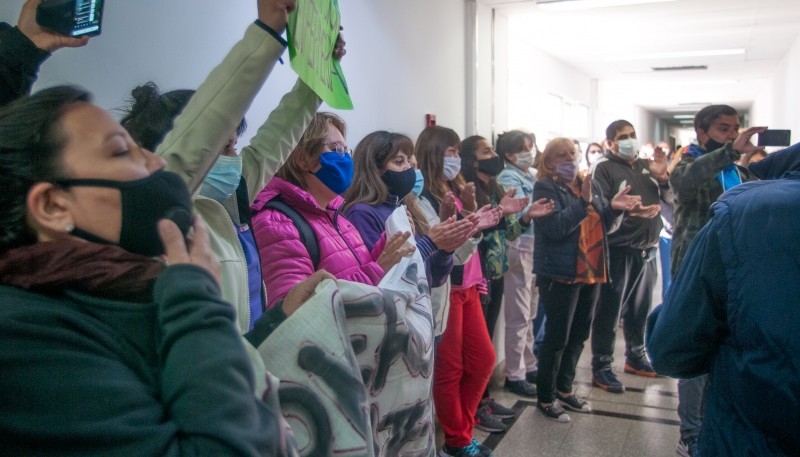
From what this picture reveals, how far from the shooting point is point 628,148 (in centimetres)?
424

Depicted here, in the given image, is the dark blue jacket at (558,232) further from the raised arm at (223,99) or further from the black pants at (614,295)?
the raised arm at (223,99)

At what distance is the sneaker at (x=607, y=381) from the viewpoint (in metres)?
4.15

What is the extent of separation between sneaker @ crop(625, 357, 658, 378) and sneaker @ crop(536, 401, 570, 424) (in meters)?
1.09

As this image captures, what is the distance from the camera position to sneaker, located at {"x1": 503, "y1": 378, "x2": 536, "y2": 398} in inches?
159

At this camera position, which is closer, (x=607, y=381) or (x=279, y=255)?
(x=279, y=255)

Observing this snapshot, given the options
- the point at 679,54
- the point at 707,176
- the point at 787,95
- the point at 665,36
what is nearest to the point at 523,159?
the point at 707,176

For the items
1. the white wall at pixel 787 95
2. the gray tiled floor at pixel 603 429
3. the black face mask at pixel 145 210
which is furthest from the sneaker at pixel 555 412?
the white wall at pixel 787 95

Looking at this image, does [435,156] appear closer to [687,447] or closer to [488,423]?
[488,423]

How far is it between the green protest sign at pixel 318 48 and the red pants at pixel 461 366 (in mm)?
1805

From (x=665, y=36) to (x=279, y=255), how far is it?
22.3 ft

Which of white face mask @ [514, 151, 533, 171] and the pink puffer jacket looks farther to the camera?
white face mask @ [514, 151, 533, 171]

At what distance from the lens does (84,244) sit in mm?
790

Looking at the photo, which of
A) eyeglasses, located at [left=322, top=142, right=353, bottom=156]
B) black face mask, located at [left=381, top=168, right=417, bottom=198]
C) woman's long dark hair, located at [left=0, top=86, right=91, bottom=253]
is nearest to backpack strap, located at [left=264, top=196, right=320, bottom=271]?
eyeglasses, located at [left=322, top=142, right=353, bottom=156]

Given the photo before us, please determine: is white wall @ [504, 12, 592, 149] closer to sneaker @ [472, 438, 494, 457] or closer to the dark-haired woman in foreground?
sneaker @ [472, 438, 494, 457]
